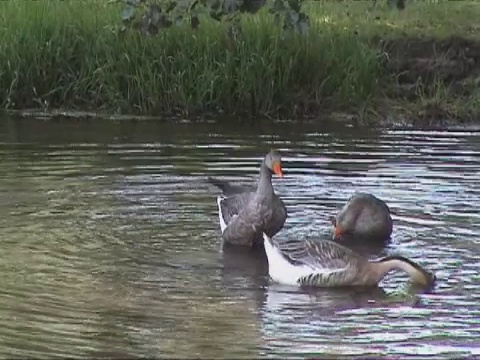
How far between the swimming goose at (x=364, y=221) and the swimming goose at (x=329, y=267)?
4.26 ft

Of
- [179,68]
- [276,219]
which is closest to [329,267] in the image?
[276,219]

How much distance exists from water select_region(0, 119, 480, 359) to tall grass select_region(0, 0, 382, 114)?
1462 mm

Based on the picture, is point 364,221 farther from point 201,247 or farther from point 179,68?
point 179,68

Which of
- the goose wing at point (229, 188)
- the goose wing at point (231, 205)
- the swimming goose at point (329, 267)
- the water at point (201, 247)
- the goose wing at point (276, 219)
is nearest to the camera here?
the water at point (201, 247)

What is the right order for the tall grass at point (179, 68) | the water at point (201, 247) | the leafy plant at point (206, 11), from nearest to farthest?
the water at point (201, 247)
the leafy plant at point (206, 11)
the tall grass at point (179, 68)

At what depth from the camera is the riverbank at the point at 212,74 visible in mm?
18188

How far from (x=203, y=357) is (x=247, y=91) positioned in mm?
10775

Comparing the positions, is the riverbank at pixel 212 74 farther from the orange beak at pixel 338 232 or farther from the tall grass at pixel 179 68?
the orange beak at pixel 338 232

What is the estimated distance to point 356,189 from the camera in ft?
42.5

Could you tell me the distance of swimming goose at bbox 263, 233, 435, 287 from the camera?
9523 mm

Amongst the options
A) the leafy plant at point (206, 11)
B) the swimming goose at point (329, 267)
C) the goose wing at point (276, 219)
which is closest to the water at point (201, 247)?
the swimming goose at point (329, 267)

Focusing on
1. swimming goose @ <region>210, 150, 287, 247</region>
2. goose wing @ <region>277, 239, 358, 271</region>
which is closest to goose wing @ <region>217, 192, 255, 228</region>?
swimming goose @ <region>210, 150, 287, 247</region>

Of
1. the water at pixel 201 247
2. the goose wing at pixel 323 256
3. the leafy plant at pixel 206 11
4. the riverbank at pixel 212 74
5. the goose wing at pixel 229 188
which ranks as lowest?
the water at pixel 201 247

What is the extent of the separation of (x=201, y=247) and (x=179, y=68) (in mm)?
7862
